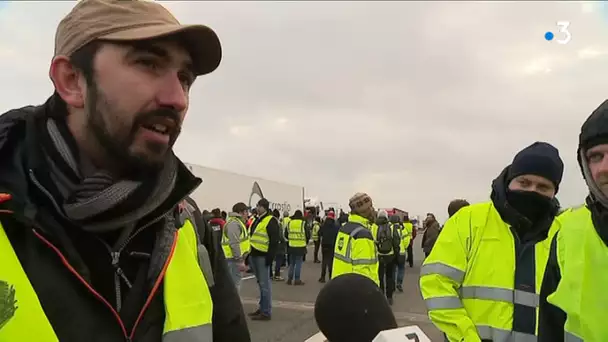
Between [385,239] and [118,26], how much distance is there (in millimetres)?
9783

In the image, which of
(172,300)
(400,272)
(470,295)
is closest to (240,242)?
(400,272)

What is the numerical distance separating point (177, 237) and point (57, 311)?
0.37 metres

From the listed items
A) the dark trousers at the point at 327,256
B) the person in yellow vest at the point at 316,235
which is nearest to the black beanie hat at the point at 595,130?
the dark trousers at the point at 327,256

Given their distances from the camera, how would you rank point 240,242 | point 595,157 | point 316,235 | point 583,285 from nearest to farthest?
1. point 583,285
2. point 595,157
3. point 240,242
4. point 316,235

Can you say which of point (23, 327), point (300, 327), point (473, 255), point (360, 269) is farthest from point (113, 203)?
point (300, 327)

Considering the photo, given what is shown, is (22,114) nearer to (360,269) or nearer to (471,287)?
(471,287)

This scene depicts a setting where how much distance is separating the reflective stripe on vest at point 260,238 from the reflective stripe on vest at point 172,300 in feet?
27.4

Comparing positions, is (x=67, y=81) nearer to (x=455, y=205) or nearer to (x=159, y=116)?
(x=159, y=116)

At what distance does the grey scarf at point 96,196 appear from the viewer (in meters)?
1.31

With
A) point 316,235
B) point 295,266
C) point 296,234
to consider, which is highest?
point 296,234

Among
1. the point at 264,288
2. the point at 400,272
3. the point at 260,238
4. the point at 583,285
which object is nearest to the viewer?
the point at 583,285

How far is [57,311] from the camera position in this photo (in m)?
1.26

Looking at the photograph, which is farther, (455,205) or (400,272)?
(400,272)

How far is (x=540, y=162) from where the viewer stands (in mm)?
3000
